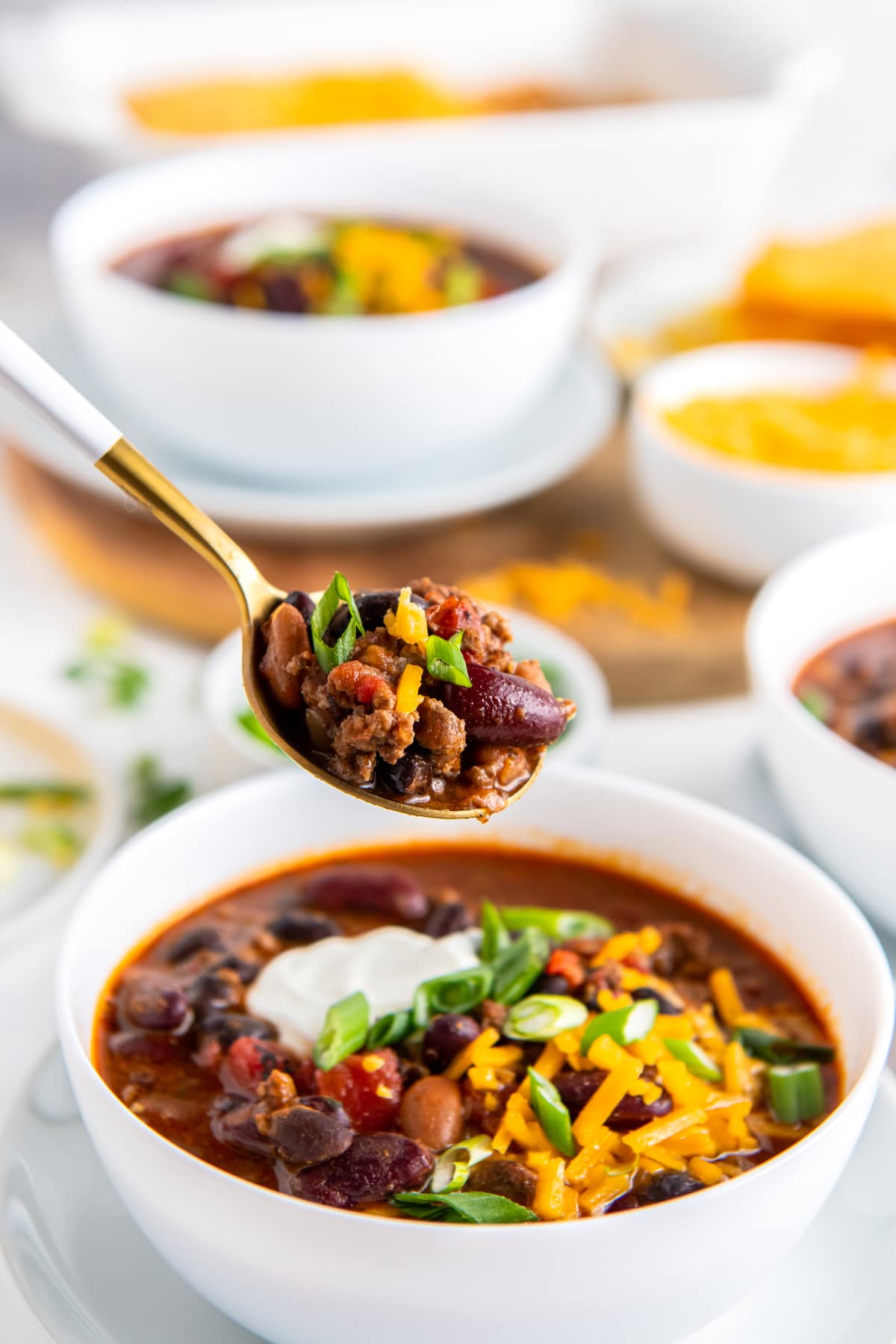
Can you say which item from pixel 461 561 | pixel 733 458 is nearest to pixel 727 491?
pixel 733 458

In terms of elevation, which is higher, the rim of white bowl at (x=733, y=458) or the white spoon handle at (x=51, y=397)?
the white spoon handle at (x=51, y=397)

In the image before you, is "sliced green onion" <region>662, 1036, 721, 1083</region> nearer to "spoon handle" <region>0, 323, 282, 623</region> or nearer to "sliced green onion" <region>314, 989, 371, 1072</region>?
"sliced green onion" <region>314, 989, 371, 1072</region>

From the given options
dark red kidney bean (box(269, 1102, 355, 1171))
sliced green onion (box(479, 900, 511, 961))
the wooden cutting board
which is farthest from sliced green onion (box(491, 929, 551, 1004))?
the wooden cutting board

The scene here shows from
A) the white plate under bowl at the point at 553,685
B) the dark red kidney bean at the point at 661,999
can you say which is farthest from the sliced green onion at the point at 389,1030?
the white plate under bowl at the point at 553,685

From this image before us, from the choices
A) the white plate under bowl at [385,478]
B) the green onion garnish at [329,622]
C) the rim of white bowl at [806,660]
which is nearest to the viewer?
the green onion garnish at [329,622]

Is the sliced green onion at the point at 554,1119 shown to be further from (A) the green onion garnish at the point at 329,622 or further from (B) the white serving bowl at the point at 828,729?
(B) the white serving bowl at the point at 828,729

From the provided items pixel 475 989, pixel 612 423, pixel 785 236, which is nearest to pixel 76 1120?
pixel 475 989

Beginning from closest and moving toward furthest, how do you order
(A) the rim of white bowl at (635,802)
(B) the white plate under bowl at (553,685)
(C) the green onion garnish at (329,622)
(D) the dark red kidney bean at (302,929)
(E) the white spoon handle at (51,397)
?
(A) the rim of white bowl at (635,802), (E) the white spoon handle at (51,397), (C) the green onion garnish at (329,622), (D) the dark red kidney bean at (302,929), (B) the white plate under bowl at (553,685)
